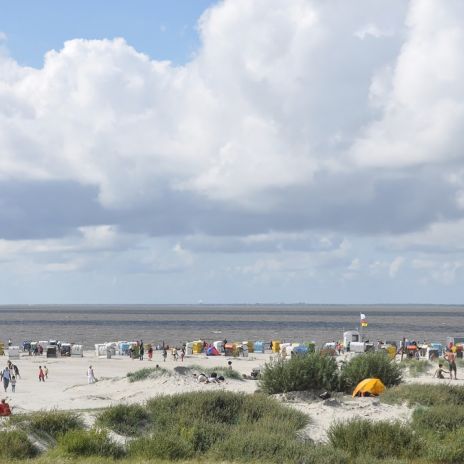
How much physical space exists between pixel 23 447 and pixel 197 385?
13045 millimetres

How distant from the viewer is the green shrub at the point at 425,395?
17.9 metres

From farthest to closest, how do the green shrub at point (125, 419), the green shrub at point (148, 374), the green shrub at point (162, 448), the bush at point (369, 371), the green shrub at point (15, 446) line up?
the green shrub at point (148, 374) → the bush at point (369, 371) → the green shrub at point (125, 419) → the green shrub at point (162, 448) → the green shrub at point (15, 446)

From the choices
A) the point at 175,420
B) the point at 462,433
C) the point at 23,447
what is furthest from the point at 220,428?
the point at 462,433

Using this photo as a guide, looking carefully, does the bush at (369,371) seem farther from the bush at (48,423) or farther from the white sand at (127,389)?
the bush at (48,423)

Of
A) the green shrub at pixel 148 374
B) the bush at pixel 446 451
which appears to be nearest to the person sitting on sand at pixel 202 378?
the green shrub at pixel 148 374

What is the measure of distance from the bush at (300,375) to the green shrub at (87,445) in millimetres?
7568

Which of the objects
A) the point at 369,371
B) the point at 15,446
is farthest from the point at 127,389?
the point at 15,446

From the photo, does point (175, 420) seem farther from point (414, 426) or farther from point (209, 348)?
point (209, 348)

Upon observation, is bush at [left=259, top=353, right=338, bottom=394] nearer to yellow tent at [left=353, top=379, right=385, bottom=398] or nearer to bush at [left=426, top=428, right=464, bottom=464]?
yellow tent at [left=353, top=379, right=385, bottom=398]

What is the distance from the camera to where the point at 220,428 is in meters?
14.5

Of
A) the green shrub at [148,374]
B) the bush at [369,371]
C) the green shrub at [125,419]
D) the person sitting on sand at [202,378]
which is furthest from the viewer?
the green shrub at [148,374]

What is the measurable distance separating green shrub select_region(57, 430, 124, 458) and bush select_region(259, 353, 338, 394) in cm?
757

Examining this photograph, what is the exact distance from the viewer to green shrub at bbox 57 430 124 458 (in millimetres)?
12883

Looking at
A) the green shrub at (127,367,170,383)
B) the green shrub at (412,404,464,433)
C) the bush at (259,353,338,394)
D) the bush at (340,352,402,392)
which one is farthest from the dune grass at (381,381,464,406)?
the green shrub at (127,367,170,383)
